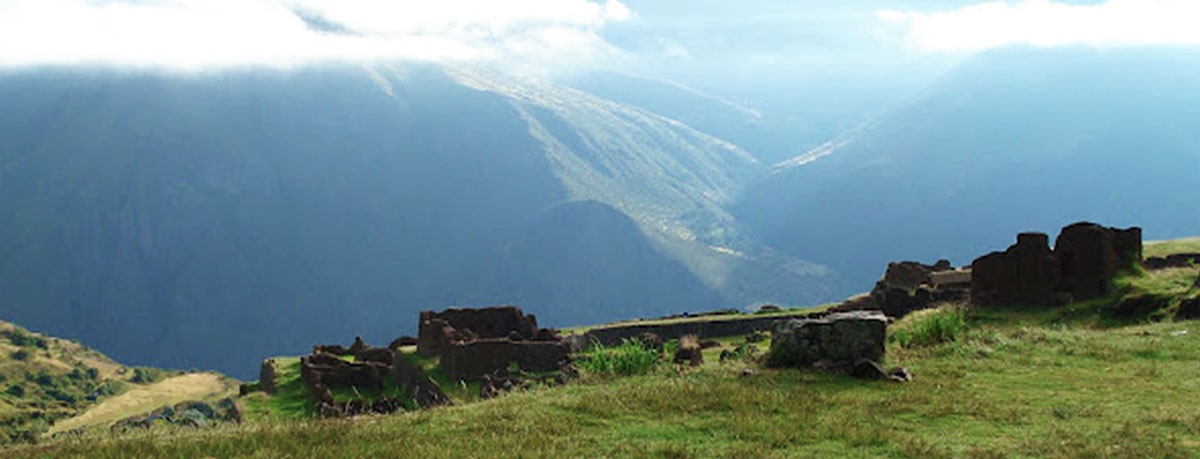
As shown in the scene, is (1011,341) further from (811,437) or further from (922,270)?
(922,270)

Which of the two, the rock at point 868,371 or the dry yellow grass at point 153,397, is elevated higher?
the rock at point 868,371

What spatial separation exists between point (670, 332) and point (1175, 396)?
142ft

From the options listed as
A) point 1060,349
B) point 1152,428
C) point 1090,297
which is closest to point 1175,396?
point 1152,428

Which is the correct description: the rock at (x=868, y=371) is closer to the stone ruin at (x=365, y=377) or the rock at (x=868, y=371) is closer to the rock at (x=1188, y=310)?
the rock at (x=1188, y=310)

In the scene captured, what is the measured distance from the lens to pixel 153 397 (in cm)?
7231

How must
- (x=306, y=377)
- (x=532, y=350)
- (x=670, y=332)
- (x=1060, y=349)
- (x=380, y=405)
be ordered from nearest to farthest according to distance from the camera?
(x=1060, y=349)
(x=380, y=405)
(x=532, y=350)
(x=306, y=377)
(x=670, y=332)

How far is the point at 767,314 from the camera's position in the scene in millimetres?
56281

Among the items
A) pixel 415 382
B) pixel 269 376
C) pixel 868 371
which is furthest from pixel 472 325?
→ pixel 868 371

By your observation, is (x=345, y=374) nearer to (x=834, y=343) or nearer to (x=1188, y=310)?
(x=1188, y=310)

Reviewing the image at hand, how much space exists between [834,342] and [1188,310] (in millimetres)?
11802

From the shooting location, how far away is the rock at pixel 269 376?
54469 mm

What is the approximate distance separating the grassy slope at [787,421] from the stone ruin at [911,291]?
20.2 m

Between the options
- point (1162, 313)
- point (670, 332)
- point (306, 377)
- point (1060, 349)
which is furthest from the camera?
point (670, 332)

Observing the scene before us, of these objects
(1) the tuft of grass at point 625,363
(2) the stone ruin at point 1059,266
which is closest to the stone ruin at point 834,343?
(1) the tuft of grass at point 625,363
